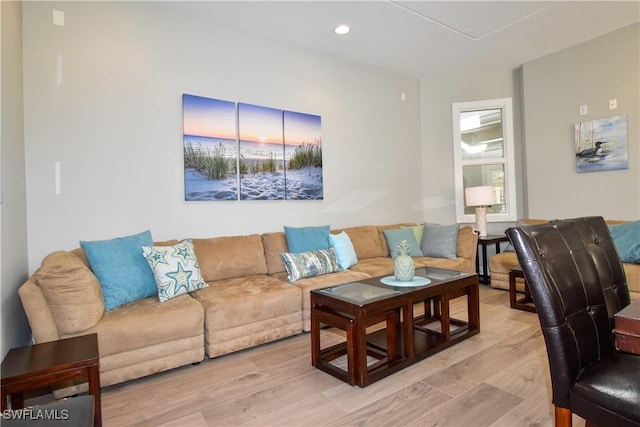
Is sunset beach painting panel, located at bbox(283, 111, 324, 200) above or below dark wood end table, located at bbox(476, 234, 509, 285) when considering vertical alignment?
above

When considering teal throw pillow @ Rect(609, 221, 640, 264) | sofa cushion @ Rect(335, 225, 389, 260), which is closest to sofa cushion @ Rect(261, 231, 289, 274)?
sofa cushion @ Rect(335, 225, 389, 260)

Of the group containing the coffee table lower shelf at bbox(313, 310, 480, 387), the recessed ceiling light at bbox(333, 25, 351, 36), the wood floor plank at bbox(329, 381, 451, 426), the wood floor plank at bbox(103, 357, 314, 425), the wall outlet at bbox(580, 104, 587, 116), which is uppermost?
the recessed ceiling light at bbox(333, 25, 351, 36)

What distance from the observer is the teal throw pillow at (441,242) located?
4.00 m

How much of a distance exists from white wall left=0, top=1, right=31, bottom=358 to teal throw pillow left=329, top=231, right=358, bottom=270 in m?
2.46

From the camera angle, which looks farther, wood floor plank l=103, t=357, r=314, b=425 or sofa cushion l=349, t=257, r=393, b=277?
sofa cushion l=349, t=257, r=393, b=277

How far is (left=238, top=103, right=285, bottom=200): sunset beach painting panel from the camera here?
3.48 meters

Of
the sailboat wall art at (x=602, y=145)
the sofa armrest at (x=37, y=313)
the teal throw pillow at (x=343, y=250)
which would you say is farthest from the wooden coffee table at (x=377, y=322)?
the sailboat wall art at (x=602, y=145)

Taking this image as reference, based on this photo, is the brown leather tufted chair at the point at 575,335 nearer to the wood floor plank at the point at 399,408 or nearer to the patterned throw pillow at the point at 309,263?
the wood floor plank at the point at 399,408

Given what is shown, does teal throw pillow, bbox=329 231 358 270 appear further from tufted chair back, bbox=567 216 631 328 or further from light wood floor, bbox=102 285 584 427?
tufted chair back, bbox=567 216 631 328

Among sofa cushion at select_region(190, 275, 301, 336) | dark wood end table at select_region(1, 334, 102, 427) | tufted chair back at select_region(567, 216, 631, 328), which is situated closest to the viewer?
tufted chair back at select_region(567, 216, 631, 328)

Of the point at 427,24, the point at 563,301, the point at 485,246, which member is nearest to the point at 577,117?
the point at 485,246

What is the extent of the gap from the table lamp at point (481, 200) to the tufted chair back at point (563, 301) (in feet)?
11.1

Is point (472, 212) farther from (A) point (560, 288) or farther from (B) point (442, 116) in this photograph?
(A) point (560, 288)

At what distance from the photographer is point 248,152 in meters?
3.49
